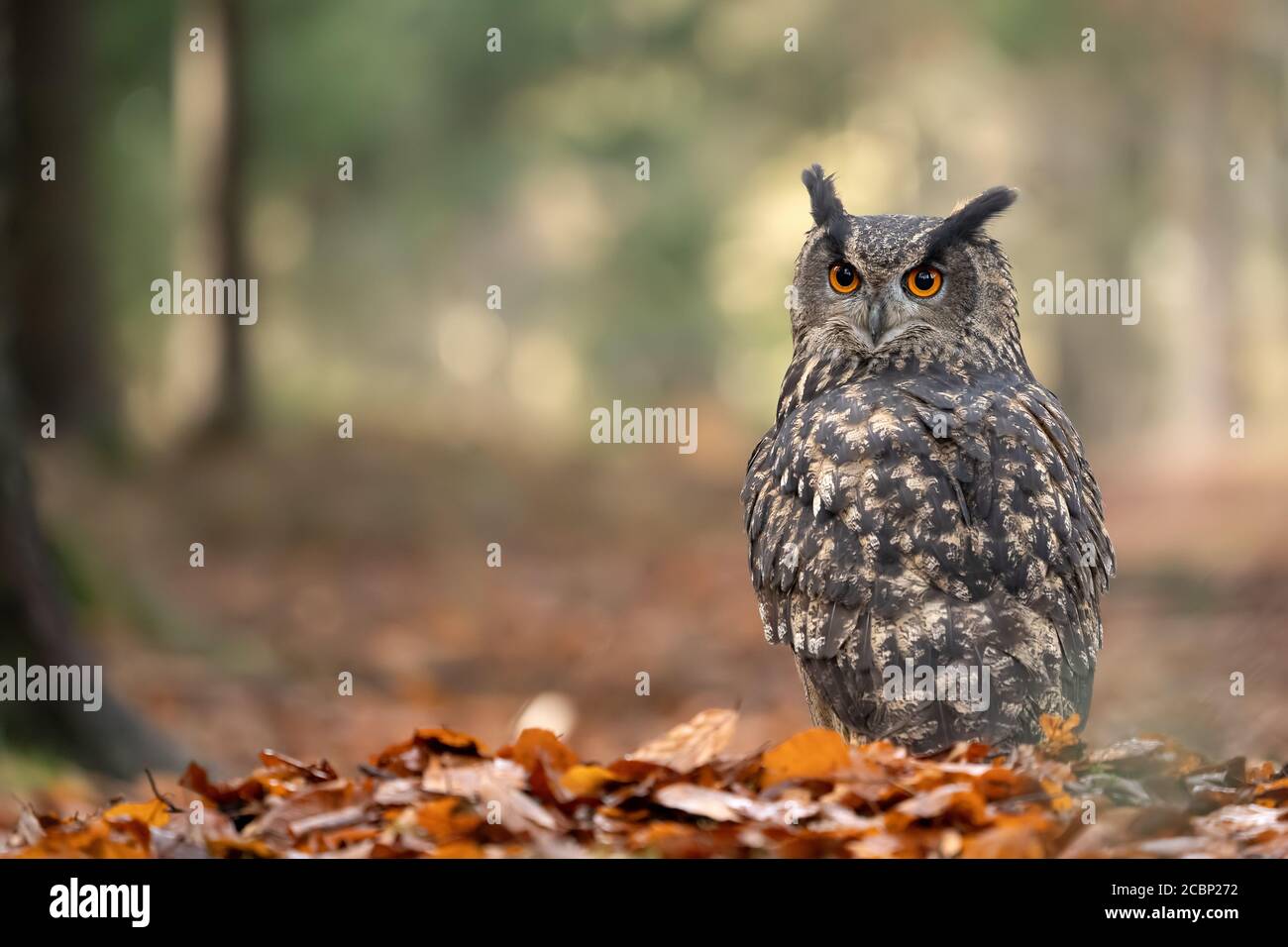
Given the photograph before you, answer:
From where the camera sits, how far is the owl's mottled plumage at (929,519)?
4832 mm

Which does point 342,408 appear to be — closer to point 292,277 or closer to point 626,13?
point 292,277

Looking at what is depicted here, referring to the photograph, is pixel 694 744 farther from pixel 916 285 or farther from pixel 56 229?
pixel 56 229

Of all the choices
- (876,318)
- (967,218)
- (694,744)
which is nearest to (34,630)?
(694,744)

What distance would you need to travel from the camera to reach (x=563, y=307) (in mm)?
39281

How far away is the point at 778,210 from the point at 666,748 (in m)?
26.8

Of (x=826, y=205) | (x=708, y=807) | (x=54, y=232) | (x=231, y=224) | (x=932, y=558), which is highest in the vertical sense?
(x=231, y=224)

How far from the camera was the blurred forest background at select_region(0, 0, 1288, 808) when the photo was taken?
496 inches

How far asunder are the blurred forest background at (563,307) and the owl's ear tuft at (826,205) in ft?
8.21

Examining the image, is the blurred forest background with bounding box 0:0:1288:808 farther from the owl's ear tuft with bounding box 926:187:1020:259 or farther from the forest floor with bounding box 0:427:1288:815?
the owl's ear tuft with bounding box 926:187:1020:259

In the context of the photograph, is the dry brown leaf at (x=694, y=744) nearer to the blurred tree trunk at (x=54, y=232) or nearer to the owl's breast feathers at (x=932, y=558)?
the owl's breast feathers at (x=932, y=558)

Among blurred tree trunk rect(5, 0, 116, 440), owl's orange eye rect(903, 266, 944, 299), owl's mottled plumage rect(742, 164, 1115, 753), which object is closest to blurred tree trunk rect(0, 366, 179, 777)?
owl's mottled plumage rect(742, 164, 1115, 753)

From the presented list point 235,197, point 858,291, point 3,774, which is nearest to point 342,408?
point 235,197

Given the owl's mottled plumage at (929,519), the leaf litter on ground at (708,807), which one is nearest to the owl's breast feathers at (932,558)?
the owl's mottled plumage at (929,519)

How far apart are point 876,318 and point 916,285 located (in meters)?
0.24
